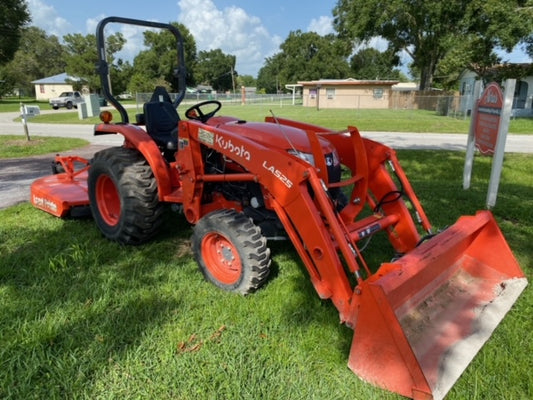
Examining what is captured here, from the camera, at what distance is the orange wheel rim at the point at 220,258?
10.7 feet

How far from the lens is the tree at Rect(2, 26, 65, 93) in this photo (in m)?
70.8

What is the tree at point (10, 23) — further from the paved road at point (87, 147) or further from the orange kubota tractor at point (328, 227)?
the orange kubota tractor at point (328, 227)

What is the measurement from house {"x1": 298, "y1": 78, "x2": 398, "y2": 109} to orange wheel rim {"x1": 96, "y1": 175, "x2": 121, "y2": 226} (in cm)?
3460

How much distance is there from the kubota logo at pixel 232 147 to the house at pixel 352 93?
3546 cm

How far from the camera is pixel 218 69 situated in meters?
85.0

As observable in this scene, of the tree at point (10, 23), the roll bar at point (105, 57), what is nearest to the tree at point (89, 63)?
the tree at point (10, 23)

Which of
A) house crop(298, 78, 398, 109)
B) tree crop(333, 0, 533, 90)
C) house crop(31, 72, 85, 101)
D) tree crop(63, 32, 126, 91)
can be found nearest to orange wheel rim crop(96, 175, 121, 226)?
tree crop(333, 0, 533, 90)

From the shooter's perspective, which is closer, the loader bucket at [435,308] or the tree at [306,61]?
the loader bucket at [435,308]

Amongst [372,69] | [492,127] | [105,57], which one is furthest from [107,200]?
[372,69]

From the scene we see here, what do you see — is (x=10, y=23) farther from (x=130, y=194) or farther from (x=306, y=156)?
(x=306, y=156)

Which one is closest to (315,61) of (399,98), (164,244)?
(399,98)

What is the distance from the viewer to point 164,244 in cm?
416

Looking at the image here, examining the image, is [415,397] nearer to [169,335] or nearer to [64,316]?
[169,335]

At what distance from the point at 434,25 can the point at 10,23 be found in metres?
26.6
